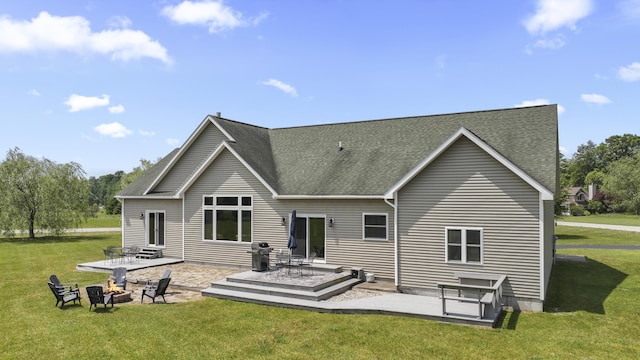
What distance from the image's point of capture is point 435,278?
13.9 metres

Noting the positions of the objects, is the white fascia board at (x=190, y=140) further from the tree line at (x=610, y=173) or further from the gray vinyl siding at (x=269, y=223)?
the tree line at (x=610, y=173)

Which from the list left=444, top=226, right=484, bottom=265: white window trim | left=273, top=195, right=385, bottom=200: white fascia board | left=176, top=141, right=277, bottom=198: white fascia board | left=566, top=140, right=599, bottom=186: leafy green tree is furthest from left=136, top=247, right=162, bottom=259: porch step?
left=566, top=140, right=599, bottom=186: leafy green tree

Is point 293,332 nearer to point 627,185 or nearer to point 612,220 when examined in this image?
point 612,220

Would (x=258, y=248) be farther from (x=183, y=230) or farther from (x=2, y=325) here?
(x=2, y=325)

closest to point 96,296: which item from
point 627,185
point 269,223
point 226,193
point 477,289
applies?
point 269,223

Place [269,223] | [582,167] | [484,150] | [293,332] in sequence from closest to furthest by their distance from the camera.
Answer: [293,332] < [484,150] < [269,223] < [582,167]

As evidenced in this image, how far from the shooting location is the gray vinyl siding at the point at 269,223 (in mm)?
16000

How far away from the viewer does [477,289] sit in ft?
38.2

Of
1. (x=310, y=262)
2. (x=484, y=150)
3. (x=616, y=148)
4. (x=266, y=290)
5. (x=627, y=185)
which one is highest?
(x=616, y=148)

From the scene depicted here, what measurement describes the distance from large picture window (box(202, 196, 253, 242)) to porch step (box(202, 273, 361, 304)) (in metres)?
3.87

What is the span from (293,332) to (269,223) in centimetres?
808

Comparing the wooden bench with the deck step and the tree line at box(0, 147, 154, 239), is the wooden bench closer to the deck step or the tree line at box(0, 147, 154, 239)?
the deck step

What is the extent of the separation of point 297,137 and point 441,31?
29.9 feet

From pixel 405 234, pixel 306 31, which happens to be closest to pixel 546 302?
pixel 405 234
